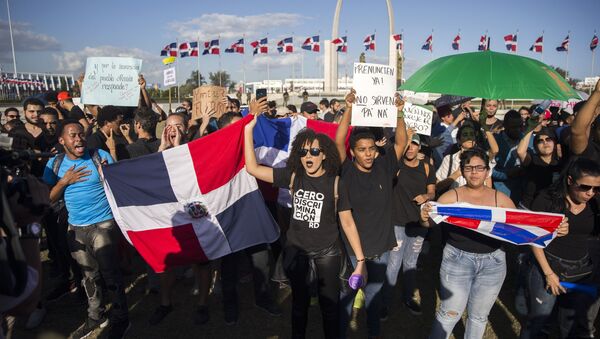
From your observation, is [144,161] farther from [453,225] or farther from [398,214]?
[453,225]

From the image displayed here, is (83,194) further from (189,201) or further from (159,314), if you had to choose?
(159,314)

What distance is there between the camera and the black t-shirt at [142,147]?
3.99 metres

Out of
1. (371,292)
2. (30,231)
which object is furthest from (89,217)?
(371,292)

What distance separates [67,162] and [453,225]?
3347 mm

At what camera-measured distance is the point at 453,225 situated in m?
2.92

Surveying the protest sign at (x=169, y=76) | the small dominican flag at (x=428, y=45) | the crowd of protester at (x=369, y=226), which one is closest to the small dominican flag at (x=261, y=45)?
the small dominican flag at (x=428, y=45)

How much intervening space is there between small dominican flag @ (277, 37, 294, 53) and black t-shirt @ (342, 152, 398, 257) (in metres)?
28.7

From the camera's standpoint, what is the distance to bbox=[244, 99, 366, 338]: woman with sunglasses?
2.98 metres

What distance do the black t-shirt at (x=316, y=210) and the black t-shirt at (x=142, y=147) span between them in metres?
1.94


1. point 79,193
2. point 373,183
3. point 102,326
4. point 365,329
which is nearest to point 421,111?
point 373,183

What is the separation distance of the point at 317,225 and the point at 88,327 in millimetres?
2540

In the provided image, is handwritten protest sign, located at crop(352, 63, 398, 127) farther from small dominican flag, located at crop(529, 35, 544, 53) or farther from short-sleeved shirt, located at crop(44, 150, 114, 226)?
small dominican flag, located at crop(529, 35, 544, 53)

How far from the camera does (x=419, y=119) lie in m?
4.22

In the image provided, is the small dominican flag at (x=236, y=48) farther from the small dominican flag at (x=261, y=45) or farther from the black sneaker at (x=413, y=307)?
the black sneaker at (x=413, y=307)
